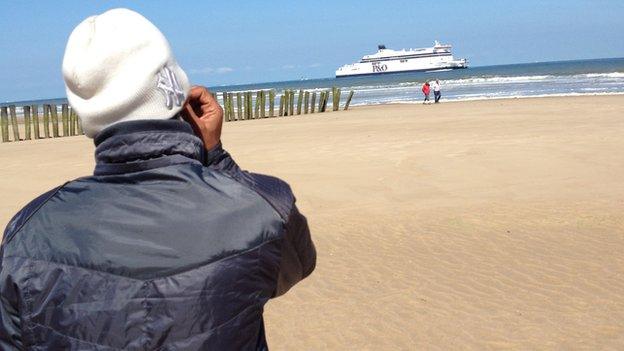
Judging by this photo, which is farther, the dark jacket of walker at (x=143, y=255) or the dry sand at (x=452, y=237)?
the dry sand at (x=452, y=237)

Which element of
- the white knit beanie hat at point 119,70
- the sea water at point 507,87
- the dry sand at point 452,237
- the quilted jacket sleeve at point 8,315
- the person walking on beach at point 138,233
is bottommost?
the sea water at point 507,87

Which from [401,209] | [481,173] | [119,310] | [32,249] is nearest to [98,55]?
[32,249]

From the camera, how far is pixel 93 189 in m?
1.58

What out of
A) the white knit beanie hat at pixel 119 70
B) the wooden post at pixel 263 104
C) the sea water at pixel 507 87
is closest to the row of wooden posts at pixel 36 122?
the wooden post at pixel 263 104

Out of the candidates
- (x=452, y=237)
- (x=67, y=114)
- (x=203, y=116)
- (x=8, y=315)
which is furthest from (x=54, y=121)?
(x=8, y=315)

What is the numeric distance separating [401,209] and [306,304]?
333 cm

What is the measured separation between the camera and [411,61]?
12900cm

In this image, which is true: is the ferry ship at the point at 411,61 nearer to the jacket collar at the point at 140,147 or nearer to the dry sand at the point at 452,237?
the dry sand at the point at 452,237

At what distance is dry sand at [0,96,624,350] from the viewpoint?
5.35 meters

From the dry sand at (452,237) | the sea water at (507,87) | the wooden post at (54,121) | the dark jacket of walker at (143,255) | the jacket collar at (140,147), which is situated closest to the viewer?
the dark jacket of walker at (143,255)

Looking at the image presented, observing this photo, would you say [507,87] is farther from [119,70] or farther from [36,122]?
[119,70]

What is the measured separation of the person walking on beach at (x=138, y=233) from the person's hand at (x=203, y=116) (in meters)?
0.14

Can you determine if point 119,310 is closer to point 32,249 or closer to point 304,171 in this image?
point 32,249

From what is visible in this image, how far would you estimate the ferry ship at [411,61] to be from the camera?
128 metres
